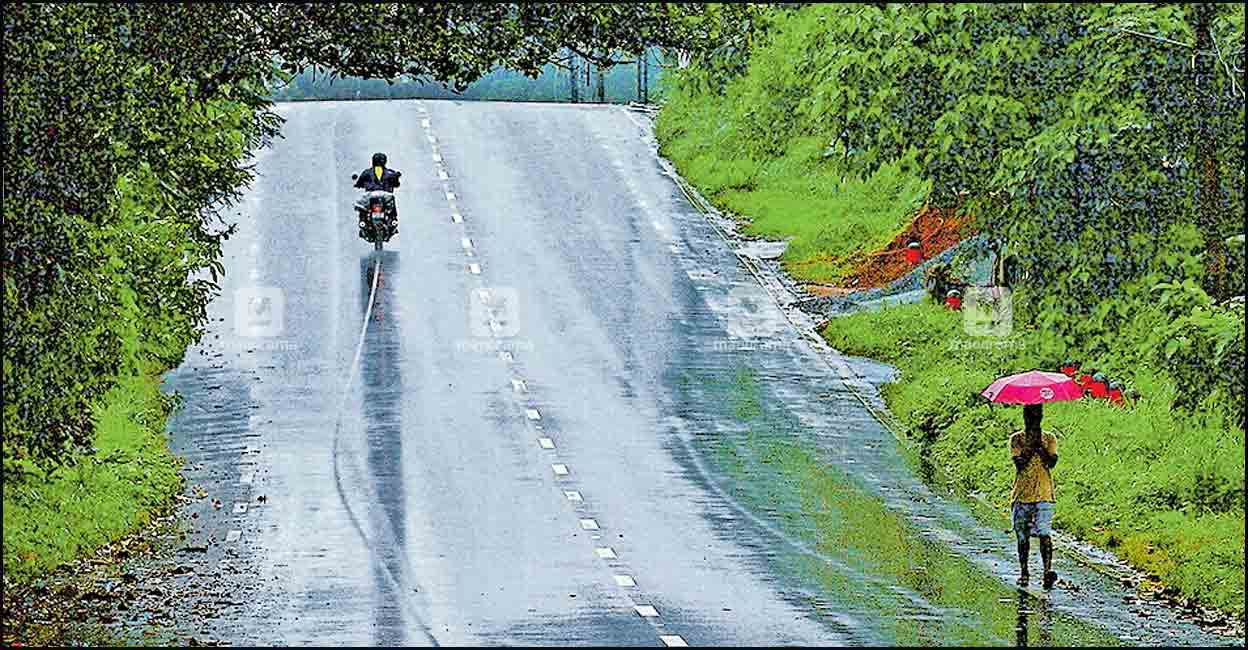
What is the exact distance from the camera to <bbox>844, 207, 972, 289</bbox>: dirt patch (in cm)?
3928

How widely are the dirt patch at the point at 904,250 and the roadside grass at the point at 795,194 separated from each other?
309 mm

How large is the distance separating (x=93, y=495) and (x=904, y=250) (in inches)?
816

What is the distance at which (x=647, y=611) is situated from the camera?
1802cm

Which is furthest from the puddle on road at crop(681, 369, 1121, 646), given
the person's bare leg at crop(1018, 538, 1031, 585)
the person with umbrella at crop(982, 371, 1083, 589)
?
the person with umbrella at crop(982, 371, 1083, 589)

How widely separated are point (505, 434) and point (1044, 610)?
1038 cm

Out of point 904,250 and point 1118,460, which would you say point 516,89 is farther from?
point 1118,460

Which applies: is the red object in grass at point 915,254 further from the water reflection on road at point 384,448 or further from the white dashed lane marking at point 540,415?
the water reflection on road at point 384,448

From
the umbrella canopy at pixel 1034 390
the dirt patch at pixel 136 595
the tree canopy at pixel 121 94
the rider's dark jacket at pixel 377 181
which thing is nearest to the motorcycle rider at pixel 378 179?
the rider's dark jacket at pixel 377 181

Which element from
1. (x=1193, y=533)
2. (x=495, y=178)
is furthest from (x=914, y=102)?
(x=495, y=178)

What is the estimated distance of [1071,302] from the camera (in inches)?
799

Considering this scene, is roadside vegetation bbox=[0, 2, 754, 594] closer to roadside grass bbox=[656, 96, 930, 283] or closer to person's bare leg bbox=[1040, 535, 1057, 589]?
person's bare leg bbox=[1040, 535, 1057, 589]

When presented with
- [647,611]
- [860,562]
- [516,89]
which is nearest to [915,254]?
[860,562]

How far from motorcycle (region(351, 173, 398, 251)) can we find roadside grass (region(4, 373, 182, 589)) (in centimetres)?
1219

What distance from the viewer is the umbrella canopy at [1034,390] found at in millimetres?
19750
